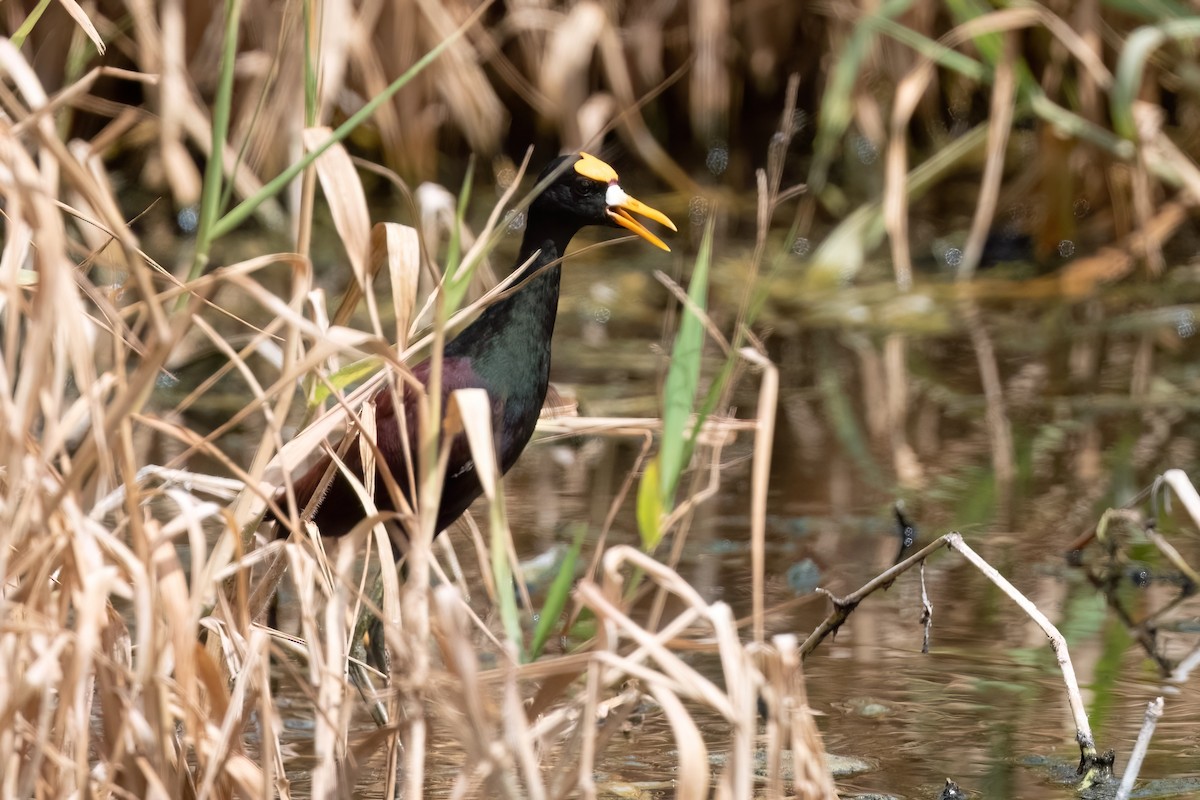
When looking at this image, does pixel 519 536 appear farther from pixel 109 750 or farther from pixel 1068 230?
pixel 1068 230

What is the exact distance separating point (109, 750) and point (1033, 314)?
359 centimetres

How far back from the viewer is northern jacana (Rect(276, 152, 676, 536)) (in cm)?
248

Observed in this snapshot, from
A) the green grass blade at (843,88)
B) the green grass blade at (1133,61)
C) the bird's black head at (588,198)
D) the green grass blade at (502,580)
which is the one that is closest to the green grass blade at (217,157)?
the green grass blade at (502,580)

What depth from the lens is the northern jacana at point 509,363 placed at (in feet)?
8.13

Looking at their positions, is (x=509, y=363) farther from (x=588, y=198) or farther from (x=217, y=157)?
(x=217, y=157)

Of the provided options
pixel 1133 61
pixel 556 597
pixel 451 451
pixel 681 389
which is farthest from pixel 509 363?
pixel 1133 61

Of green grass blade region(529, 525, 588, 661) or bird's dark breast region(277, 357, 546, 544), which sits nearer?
green grass blade region(529, 525, 588, 661)

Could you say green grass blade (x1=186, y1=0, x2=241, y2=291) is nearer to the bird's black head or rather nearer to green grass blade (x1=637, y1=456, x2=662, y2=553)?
green grass blade (x1=637, y1=456, x2=662, y2=553)

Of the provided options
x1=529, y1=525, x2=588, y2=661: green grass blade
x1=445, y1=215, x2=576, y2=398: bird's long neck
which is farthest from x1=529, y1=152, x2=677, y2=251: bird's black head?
x1=529, y1=525, x2=588, y2=661: green grass blade

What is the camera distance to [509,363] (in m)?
2.49

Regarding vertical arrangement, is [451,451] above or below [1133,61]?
below

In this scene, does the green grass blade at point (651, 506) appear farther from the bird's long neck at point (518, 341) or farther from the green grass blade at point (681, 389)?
the bird's long neck at point (518, 341)

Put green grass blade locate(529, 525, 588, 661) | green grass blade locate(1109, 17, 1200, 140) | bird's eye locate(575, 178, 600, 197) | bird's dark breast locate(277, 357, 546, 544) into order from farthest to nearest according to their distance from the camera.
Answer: green grass blade locate(1109, 17, 1200, 140) < bird's eye locate(575, 178, 600, 197) < bird's dark breast locate(277, 357, 546, 544) < green grass blade locate(529, 525, 588, 661)

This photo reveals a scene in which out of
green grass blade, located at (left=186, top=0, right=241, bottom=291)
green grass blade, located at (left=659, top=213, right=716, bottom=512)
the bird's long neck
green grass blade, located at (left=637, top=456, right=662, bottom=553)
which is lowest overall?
the bird's long neck
